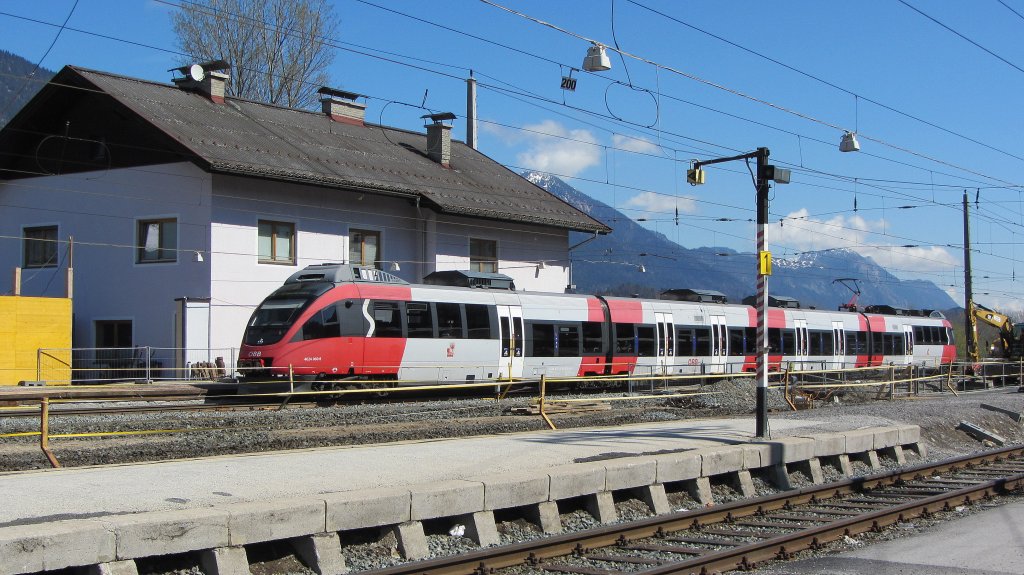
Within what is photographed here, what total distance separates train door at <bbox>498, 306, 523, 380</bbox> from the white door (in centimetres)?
1853

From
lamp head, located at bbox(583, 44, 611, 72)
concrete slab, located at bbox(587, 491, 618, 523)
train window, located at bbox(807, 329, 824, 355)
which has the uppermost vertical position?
lamp head, located at bbox(583, 44, 611, 72)

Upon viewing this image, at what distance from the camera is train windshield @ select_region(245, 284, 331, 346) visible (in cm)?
2411

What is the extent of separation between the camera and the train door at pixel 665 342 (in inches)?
1316

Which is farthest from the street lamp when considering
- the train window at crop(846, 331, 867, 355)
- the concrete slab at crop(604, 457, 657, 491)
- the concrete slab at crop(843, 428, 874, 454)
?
the train window at crop(846, 331, 867, 355)

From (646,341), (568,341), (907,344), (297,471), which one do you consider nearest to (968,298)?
(907,344)

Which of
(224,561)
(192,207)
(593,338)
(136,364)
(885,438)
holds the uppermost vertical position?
(192,207)

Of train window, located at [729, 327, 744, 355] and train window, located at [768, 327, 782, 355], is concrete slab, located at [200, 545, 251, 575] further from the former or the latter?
train window, located at [768, 327, 782, 355]

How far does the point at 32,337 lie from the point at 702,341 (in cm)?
2074

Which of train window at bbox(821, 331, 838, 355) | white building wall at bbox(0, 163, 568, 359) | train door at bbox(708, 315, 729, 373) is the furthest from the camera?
train window at bbox(821, 331, 838, 355)

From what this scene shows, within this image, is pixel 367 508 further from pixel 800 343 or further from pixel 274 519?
pixel 800 343

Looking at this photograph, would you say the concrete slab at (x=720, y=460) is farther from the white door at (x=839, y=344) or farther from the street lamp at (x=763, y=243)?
the white door at (x=839, y=344)

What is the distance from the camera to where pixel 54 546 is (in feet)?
25.5

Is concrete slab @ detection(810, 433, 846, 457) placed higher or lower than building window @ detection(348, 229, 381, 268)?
lower

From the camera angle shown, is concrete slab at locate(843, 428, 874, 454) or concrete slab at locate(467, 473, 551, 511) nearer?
concrete slab at locate(467, 473, 551, 511)
